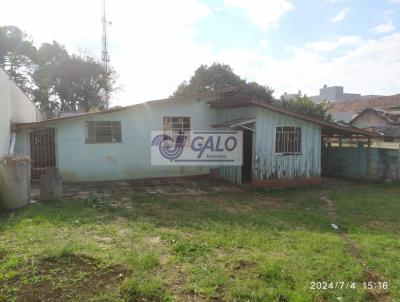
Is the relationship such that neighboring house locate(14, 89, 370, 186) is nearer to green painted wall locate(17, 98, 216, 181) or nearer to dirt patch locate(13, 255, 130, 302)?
green painted wall locate(17, 98, 216, 181)

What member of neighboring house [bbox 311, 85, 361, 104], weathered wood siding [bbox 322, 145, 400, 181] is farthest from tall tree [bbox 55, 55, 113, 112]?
neighboring house [bbox 311, 85, 361, 104]

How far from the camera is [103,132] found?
11312 mm

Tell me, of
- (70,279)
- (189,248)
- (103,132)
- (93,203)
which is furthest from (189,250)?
(103,132)

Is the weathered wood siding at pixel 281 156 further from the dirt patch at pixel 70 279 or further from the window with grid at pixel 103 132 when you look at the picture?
the dirt patch at pixel 70 279

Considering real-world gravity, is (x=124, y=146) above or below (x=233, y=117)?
below

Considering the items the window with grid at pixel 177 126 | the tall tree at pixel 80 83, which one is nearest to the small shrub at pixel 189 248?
the window with grid at pixel 177 126

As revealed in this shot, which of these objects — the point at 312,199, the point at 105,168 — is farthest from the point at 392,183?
the point at 105,168

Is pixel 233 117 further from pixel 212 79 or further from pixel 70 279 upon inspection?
pixel 212 79

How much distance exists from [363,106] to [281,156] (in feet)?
109

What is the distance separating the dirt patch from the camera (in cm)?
358

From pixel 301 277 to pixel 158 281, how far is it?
6.15 feet

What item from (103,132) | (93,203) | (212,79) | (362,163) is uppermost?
(212,79)

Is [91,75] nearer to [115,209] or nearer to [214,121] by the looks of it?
[214,121]

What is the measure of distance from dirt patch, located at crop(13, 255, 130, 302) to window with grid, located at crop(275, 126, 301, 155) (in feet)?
27.4
